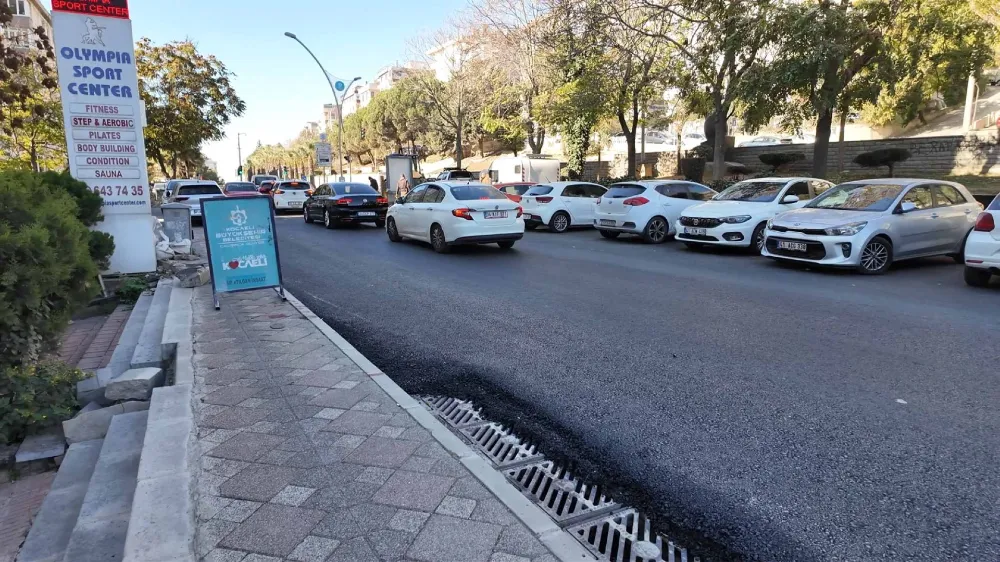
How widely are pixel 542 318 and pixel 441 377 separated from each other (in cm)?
213

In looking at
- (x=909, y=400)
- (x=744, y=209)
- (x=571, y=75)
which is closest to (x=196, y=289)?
(x=909, y=400)

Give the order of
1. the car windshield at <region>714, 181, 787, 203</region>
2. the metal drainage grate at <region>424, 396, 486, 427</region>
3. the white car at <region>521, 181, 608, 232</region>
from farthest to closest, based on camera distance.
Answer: the white car at <region>521, 181, 608, 232</region> → the car windshield at <region>714, 181, 787, 203</region> → the metal drainage grate at <region>424, 396, 486, 427</region>

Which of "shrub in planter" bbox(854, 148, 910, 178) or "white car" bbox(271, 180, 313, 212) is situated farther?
"white car" bbox(271, 180, 313, 212)

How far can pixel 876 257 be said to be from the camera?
387 inches

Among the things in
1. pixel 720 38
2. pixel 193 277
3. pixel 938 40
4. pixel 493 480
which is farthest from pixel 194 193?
pixel 938 40

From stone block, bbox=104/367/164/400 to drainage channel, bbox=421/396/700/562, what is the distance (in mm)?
2227

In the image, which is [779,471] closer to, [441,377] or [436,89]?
[441,377]

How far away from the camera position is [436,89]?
132ft

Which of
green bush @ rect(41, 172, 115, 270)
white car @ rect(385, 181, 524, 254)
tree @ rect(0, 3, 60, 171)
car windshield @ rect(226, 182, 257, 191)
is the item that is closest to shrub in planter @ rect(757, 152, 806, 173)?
white car @ rect(385, 181, 524, 254)

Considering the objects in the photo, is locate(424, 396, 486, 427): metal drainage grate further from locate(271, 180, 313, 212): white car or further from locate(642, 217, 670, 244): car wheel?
locate(271, 180, 313, 212): white car

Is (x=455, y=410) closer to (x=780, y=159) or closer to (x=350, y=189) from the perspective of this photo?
(x=350, y=189)

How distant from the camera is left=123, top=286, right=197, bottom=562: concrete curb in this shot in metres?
2.52

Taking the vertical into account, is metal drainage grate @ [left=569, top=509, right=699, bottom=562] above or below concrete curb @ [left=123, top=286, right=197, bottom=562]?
below

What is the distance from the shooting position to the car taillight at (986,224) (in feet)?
26.4
